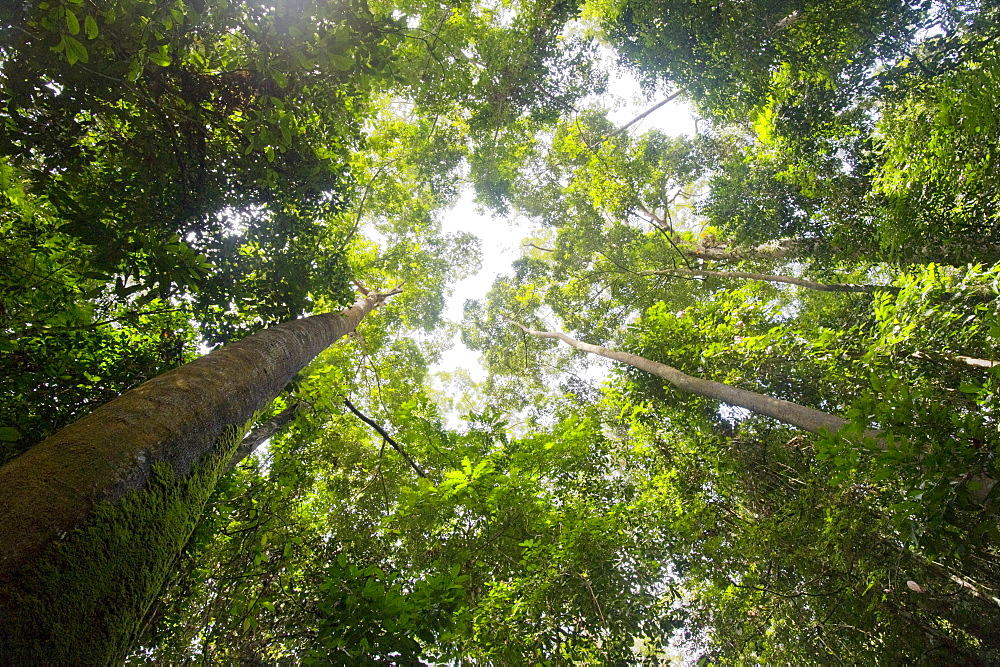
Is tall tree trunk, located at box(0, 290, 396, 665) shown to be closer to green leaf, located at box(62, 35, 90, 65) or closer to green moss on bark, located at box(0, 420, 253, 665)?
green moss on bark, located at box(0, 420, 253, 665)

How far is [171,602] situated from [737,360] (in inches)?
342

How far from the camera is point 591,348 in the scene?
418 inches

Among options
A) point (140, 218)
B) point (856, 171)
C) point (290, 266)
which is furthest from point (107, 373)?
point (856, 171)

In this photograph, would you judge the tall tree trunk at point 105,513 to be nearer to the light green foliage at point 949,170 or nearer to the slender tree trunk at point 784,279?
the light green foliage at point 949,170

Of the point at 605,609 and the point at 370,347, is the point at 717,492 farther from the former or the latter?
the point at 370,347

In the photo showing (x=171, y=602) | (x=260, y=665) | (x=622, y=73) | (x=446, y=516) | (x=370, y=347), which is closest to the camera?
(x=171, y=602)

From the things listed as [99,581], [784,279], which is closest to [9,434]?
[99,581]

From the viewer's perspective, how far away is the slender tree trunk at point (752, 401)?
14.9 feet

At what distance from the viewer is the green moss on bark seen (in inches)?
45.0

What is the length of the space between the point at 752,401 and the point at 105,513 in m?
6.55

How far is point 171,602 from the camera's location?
4.36 m

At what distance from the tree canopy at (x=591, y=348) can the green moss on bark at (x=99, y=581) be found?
0.46 m

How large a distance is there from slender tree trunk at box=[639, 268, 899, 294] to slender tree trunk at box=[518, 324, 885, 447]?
1.95m

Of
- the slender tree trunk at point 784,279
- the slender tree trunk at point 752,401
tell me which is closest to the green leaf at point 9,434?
the slender tree trunk at point 752,401
